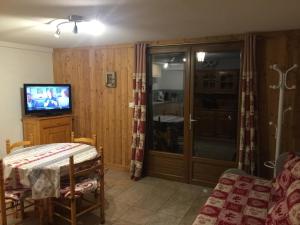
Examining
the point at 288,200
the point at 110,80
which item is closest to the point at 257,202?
the point at 288,200

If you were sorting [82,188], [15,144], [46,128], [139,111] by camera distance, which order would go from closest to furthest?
[82,188]
[15,144]
[139,111]
[46,128]

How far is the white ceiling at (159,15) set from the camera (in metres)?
2.09

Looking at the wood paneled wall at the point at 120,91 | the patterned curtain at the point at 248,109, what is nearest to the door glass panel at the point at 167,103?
the wood paneled wall at the point at 120,91

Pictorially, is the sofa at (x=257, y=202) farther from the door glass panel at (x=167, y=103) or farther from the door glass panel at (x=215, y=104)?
the door glass panel at (x=167, y=103)

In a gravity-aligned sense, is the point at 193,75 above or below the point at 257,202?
above

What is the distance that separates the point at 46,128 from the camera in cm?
420

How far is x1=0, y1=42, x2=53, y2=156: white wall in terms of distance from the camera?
408cm

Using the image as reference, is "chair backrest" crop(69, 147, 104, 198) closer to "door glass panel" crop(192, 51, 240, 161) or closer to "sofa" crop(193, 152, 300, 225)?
"sofa" crop(193, 152, 300, 225)

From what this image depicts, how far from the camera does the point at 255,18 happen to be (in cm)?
258

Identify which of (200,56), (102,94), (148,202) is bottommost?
(148,202)

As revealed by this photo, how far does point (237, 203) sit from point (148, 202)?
4.76 ft

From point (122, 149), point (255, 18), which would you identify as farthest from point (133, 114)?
point (255, 18)

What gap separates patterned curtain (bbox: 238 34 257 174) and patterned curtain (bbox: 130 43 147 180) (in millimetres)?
1490

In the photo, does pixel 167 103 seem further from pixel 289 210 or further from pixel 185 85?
pixel 289 210
